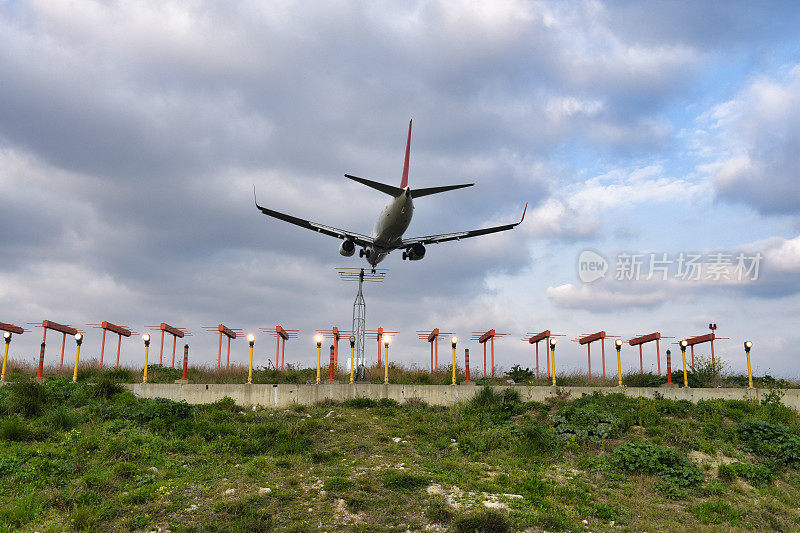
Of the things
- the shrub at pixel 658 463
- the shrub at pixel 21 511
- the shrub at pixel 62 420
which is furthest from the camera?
the shrub at pixel 62 420

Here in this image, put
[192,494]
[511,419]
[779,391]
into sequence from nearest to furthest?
[192,494] → [511,419] → [779,391]

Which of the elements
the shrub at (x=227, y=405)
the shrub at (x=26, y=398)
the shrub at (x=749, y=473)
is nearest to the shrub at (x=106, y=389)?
the shrub at (x=26, y=398)

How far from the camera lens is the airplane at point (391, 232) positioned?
31.8 metres

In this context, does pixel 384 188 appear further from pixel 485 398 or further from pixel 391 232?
pixel 485 398

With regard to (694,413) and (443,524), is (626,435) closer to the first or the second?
(694,413)

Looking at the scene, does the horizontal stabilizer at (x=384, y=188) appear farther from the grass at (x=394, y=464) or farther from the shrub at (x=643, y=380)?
the shrub at (x=643, y=380)

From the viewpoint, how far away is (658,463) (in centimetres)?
1894

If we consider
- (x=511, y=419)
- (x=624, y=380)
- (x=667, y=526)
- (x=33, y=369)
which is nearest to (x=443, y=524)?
(x=667, y=526)

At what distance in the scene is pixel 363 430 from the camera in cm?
2156

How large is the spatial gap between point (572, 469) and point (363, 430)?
6.82m

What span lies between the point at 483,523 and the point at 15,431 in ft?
48.2

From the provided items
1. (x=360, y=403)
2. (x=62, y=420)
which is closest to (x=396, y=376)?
(x=360, y=403)

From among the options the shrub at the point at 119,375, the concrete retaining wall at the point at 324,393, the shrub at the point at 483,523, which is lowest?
the shrub at the point at 483,523

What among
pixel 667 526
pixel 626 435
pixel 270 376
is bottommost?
pixel 667 526
